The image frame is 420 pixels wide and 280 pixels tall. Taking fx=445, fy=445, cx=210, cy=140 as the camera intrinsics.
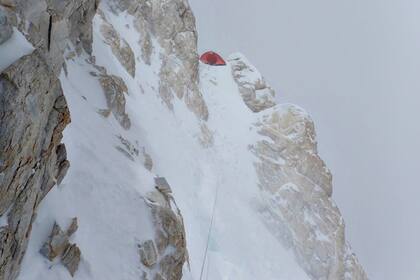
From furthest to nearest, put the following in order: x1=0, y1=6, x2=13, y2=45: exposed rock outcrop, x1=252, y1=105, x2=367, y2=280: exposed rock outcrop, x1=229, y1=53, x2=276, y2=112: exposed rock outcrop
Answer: x1=229, y1=53, x2=276, y2=112: exposed rock outcrop < x1=252, y1=105, x2=367, y2=280: exposed rock outcrop < x1=0, y1=6, x2=13, y2=45: exposed rock outcrop

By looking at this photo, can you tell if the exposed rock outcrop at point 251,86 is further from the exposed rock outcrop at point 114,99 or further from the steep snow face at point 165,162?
the exposed rock outcrop at point 114,99

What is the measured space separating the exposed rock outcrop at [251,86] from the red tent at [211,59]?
1497mm

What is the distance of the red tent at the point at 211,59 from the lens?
187 ft

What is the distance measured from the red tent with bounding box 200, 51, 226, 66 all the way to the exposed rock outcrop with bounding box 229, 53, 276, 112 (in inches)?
58.9

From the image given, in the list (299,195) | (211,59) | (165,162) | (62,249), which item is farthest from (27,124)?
(211,59)

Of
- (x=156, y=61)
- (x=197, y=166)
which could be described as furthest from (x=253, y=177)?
(x=156, y=61)

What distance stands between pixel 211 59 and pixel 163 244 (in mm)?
43529

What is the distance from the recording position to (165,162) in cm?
3353

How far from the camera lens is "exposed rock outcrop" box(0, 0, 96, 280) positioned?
28.1 ft

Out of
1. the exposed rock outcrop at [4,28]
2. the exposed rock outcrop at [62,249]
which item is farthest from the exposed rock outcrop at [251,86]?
the exposed rock outcrop at [4,28]

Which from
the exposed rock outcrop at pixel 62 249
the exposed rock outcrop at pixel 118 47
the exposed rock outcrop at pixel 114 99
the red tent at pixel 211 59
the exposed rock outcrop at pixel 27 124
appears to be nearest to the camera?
the exposed rock outcrop at pixel 27 124

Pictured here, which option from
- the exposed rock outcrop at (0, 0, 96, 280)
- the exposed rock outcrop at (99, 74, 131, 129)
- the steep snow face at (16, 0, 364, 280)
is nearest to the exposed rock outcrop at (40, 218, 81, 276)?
the steep snow face at (16, 0, 364, 280)

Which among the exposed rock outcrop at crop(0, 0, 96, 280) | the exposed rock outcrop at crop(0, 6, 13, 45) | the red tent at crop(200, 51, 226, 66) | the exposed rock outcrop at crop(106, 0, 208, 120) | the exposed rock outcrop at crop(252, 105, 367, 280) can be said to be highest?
the exposed rock outcrop at crop(0, 6, 13, 45)

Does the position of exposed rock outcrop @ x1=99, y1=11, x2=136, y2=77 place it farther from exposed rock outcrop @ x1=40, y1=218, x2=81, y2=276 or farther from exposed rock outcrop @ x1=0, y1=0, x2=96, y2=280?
exposed rock outcrop @ x1=40, y1=218, x2=81, y2=276
